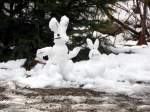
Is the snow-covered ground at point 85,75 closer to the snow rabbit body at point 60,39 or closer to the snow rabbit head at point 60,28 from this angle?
the snow rabbit body at point 60,39

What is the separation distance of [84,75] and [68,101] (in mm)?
1450

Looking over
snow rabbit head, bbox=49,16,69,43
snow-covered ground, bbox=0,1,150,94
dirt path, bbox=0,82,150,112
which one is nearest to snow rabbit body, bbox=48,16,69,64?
snow rabbit head, bbox=49,16,69,43

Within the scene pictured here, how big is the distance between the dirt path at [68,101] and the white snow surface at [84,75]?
0.34 metres

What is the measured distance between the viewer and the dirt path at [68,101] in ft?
20.7

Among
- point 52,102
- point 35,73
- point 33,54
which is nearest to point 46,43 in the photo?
point 33,54

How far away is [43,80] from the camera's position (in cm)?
→ 782

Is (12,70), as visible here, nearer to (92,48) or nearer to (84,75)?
(84,75)

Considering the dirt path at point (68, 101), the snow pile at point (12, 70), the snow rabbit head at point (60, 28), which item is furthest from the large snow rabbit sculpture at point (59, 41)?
the dirt path at point (68, 101)

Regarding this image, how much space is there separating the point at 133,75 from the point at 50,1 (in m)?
2.28

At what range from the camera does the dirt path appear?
6.31 m

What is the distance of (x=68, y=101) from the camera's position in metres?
6.73

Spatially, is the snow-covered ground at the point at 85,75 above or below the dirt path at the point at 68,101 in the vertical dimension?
above

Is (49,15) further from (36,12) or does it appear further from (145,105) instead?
(145,105)

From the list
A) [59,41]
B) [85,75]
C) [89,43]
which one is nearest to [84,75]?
[85,75]
